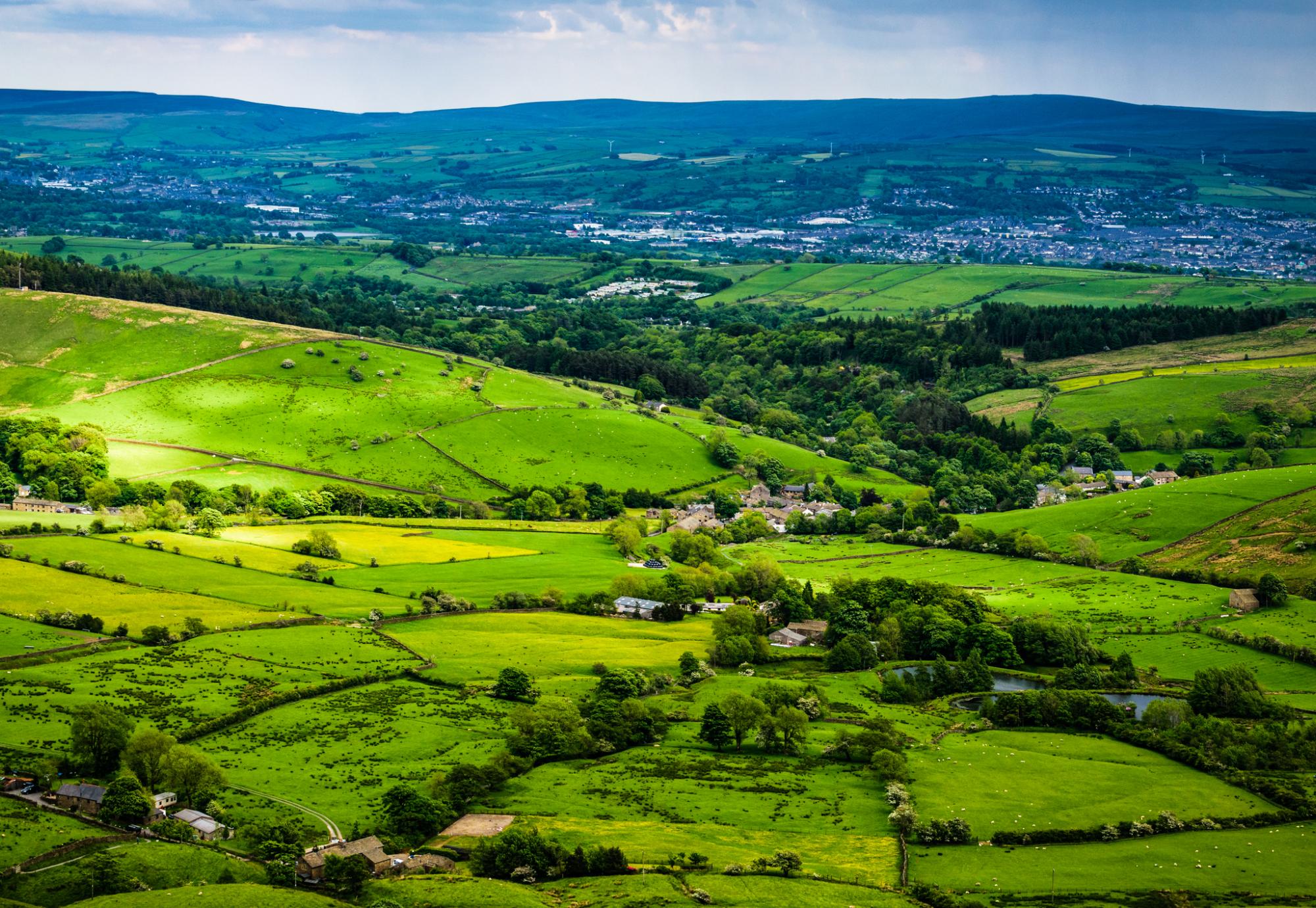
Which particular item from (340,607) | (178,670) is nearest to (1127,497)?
(340,607)

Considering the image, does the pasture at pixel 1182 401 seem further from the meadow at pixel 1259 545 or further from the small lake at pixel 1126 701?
the small lake at pixel 1126 701

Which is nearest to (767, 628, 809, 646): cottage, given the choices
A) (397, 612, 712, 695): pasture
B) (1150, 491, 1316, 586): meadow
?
(397, 612, 712, 695): pasture

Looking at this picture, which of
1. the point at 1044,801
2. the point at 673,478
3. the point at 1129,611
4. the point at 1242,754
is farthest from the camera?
the point at 673,478

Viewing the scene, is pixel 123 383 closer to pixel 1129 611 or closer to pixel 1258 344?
pixel 1129 611

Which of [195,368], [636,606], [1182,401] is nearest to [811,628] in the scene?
[636,606]

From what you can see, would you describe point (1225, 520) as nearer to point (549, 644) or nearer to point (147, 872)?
point (549, 644)

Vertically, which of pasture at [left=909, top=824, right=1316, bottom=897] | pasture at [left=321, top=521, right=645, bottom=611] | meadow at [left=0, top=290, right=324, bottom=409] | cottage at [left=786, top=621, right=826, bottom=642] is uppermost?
meadow at [left=0, top=290, right=324, bottom=409]

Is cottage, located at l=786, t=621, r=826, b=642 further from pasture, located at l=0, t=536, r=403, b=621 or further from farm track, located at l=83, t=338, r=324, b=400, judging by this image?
farm track, located at l=83, t=338, r=324, b=400
